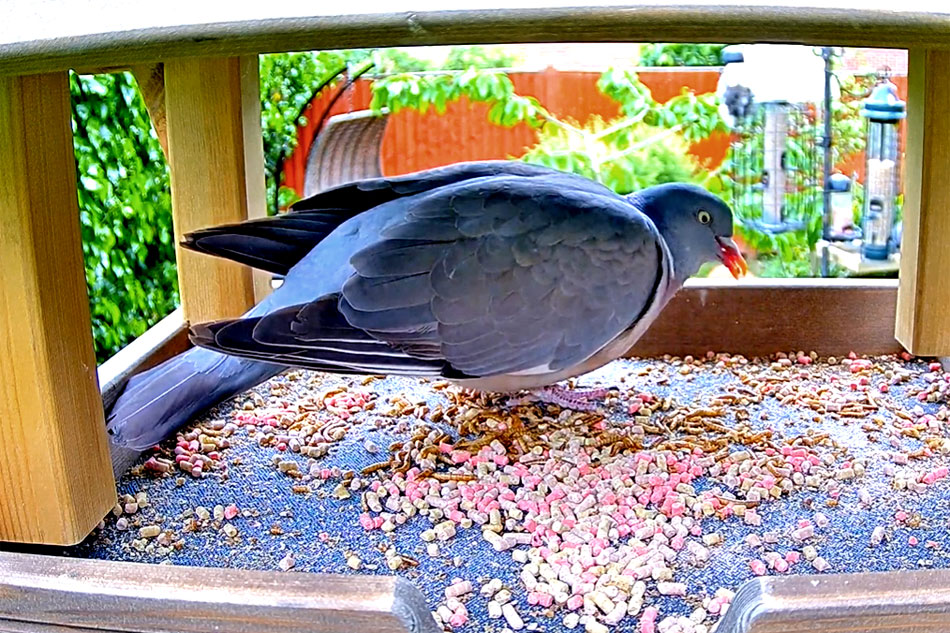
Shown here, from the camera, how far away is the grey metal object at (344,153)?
2826mm

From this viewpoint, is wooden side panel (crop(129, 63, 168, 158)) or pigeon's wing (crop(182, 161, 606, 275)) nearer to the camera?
pigeon's wing (crop(182, 161, 606, 275))


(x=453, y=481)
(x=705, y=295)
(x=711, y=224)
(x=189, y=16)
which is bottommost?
(x=453, y=481)

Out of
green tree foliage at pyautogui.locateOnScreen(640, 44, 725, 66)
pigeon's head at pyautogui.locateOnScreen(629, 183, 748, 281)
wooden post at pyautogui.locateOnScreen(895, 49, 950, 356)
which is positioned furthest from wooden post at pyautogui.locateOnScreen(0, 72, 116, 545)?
green tree foliage at pyautogui.locateOnScreen(640, 44, 725, 66)

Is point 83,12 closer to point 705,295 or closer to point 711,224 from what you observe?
point 711,224

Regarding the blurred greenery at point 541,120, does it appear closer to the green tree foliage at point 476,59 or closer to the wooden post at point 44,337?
the green tree foliage at point 476,59

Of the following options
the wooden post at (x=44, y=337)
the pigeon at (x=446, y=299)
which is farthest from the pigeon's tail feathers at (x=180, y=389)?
the wooden post at (x=44, y=337)

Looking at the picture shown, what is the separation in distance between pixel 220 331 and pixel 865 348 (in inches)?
45.1

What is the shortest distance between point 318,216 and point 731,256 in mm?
637

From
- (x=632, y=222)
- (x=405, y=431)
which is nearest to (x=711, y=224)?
(x=632, y=222)

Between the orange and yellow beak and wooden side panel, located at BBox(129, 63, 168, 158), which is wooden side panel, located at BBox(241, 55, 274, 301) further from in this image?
the orange and yellow beak

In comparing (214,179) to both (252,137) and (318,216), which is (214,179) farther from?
(318,216)

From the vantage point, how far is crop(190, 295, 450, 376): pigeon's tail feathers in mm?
1092

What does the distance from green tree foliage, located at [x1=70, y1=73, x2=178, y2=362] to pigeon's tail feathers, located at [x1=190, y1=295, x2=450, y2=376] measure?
→ 137cm

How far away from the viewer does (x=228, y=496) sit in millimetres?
1194
